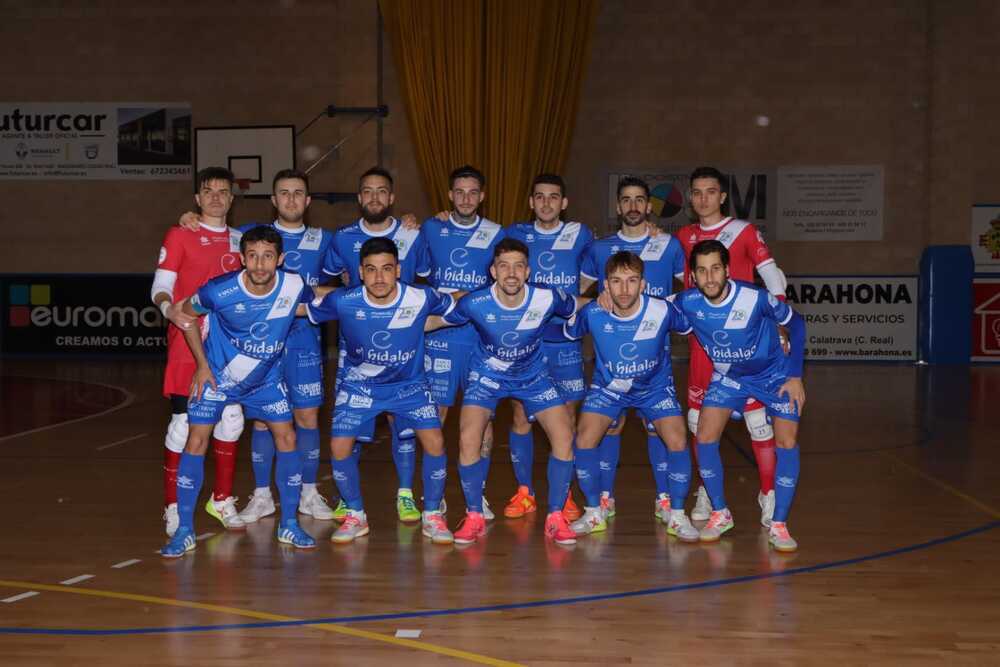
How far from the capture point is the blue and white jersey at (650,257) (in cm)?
594

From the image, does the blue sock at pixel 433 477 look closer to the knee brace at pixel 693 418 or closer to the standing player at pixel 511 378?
the standing player at pixel 511 378

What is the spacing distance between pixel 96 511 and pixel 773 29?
11.8 m

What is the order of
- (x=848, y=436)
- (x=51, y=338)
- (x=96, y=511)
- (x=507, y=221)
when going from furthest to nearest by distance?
1. (x=51, y=338)
2. (x=507, y=221)
3. (x=848, y=436)
4. (x=96, y=511)

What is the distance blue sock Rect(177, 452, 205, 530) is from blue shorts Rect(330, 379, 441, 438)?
2.09ft

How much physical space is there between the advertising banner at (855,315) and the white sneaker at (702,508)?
9.78 m

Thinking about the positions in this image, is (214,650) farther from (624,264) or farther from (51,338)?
(51,338)

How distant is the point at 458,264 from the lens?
614 centimetres

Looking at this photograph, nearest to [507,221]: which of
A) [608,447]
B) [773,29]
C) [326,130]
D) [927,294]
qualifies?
[326,130]

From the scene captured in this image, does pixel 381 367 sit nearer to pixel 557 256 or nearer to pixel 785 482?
pixel 557 256

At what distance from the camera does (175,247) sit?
18.5ft

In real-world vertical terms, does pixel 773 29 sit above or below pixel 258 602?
above

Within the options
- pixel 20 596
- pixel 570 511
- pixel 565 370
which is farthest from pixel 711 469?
pixel 20 596

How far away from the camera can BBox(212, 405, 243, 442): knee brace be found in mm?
5617

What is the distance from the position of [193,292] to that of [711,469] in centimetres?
270
